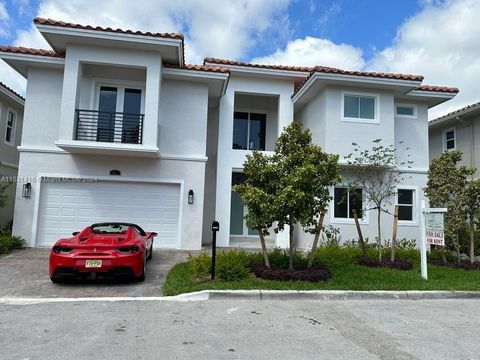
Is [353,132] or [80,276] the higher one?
[353,132]

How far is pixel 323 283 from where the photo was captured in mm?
7520

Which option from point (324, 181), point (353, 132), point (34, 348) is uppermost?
point (353, 132)

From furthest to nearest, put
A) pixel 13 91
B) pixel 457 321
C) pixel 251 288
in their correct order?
pixel 13 91
pixel 251 288
pixel 457 321

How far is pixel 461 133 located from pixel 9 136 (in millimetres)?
20872

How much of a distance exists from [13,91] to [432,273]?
650 inches

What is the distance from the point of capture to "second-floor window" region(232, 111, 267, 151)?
15367mm

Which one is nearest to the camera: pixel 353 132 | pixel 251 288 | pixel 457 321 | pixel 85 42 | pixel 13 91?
pixel 457 321

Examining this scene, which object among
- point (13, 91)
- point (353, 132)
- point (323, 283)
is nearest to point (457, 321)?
point (323, 283)

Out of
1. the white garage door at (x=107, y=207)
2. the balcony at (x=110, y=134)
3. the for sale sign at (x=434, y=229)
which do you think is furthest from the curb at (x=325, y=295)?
the balcony at (x=110, y=134)

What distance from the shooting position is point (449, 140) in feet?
59.9

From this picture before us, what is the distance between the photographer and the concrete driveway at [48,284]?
6.67 meters

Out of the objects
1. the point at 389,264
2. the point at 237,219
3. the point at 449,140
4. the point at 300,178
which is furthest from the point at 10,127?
the point at 449,140

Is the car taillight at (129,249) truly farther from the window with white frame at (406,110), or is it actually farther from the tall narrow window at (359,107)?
the window with white frame at (406,110)

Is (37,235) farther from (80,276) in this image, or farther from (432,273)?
(432,273)
